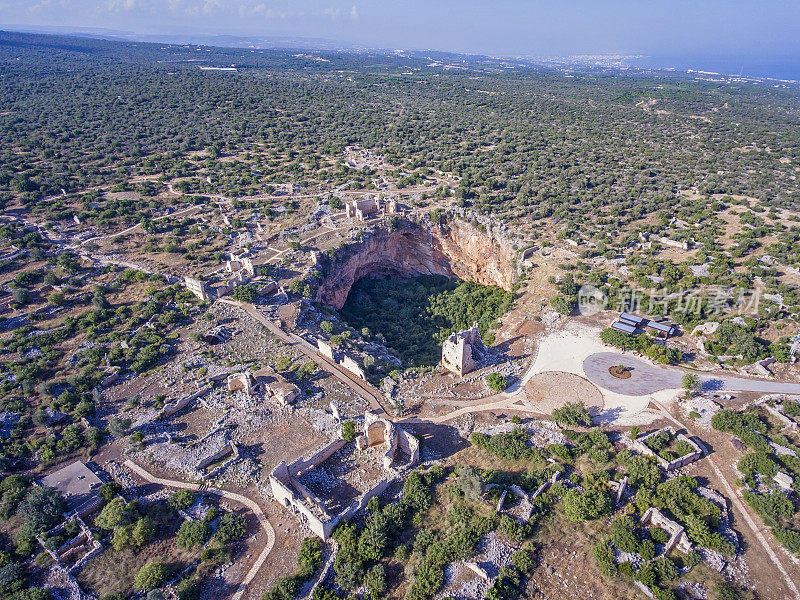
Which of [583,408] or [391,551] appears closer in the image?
[391,551]

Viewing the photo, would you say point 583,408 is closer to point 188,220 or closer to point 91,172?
point 188,220

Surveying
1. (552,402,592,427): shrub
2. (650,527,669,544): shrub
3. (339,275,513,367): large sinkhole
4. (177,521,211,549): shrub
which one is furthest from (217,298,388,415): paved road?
(650,527,669,544): shrub

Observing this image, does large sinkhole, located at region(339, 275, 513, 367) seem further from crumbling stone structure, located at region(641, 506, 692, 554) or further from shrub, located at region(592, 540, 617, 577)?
shrub, located at region(592, 540, 617, 577)

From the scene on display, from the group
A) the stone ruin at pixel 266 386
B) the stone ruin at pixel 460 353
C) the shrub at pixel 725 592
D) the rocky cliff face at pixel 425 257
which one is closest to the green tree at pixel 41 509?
the stone ruin at pixel 266 386

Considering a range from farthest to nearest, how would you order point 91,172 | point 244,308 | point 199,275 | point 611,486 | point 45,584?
point 91,172, point 199,275, point 244,308, point 611,486, point 45,584

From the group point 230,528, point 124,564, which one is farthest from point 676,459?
point 124,564

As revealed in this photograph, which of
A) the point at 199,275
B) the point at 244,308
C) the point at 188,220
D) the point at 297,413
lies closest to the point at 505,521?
the point at 297,413
